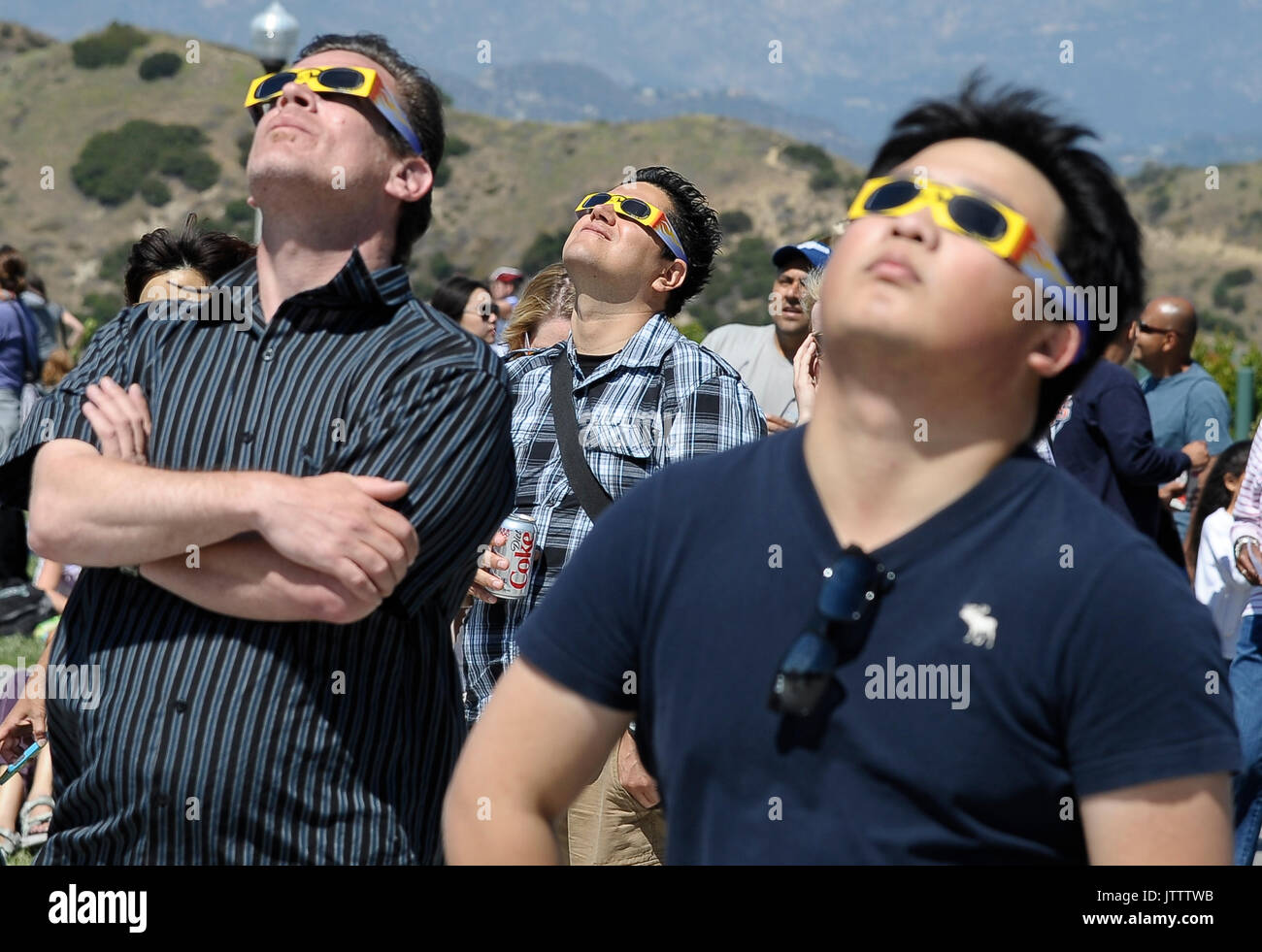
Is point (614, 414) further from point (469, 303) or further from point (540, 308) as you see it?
point (469, 303)

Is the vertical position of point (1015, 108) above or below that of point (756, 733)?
above

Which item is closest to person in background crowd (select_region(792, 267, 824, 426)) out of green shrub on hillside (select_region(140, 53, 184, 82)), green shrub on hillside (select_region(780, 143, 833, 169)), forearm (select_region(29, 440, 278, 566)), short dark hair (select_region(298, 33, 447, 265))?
short dark hair (select_region(298, 33, 447, 265))

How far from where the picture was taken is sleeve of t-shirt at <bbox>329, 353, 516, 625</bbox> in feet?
8.36

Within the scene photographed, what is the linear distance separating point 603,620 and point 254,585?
2.78 ft

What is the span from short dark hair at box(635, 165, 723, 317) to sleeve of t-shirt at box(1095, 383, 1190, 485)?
2.67 metres

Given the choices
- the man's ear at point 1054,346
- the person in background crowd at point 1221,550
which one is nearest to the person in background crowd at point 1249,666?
the person in background crowd at point 1221,550

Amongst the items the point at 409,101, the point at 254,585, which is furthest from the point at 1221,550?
the point at 254,585

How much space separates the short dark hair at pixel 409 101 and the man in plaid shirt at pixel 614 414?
122cm

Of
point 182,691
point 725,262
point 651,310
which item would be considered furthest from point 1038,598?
point 725,262

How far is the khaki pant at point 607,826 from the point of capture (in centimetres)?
425

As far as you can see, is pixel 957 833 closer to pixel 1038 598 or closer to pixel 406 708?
pixel 1038 598

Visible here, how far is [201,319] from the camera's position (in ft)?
9.00
